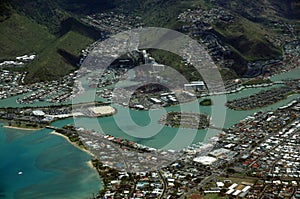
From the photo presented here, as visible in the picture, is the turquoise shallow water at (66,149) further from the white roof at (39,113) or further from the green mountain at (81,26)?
the green mountain at (81,26)

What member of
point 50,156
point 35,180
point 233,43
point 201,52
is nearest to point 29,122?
point 50,156

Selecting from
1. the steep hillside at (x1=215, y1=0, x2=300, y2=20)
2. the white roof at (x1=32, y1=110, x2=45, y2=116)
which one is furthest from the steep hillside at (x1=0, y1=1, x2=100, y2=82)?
the steep hillside at (x1=215, y1=0, x2=300, y2=20)

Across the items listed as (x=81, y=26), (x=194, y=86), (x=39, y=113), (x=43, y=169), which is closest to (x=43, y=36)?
(x=81, y=26)

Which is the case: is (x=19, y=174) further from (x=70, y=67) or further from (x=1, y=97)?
(x=70, y=67)

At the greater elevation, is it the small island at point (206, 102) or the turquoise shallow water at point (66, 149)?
the small island at point (206, 102)

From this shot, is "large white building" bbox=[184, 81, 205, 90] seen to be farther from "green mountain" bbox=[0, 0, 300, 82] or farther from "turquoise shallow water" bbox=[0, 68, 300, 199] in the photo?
"green mountain" bbox=[0, 0, 300, 82]

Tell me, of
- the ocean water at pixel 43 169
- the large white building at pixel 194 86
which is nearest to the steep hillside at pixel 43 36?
the large white building at pixel 194 86

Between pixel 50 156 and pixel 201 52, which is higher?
pixel 201 52
